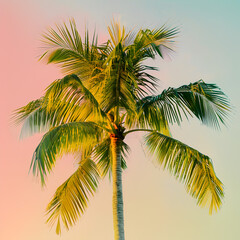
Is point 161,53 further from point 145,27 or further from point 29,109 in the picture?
point 29,109

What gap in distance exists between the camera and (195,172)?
912 centimetres

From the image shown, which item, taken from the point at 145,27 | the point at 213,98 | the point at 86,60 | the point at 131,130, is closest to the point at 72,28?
the point at 86,60

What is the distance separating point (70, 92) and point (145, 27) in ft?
7.71

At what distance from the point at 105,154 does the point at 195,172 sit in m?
2.63

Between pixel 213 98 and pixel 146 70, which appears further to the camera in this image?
pixel 146 70

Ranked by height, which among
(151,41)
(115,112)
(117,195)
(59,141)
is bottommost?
(117,195)

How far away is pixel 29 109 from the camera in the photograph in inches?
411

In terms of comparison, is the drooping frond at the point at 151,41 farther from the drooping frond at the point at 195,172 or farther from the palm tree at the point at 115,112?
the drooping frond at the point at 195,172

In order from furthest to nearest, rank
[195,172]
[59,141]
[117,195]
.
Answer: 1. [117,195]
2. [195,172]
3. [59,141]

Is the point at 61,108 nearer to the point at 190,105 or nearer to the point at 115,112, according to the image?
the point at 115,112

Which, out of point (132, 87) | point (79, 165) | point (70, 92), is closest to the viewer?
point (70, 92)

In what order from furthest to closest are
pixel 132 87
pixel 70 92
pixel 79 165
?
pixel 79 165 → pixel 132 87 → pixel 70 92

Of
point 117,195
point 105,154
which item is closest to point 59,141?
point 117,195

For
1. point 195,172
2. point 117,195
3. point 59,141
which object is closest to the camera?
point 59,141
